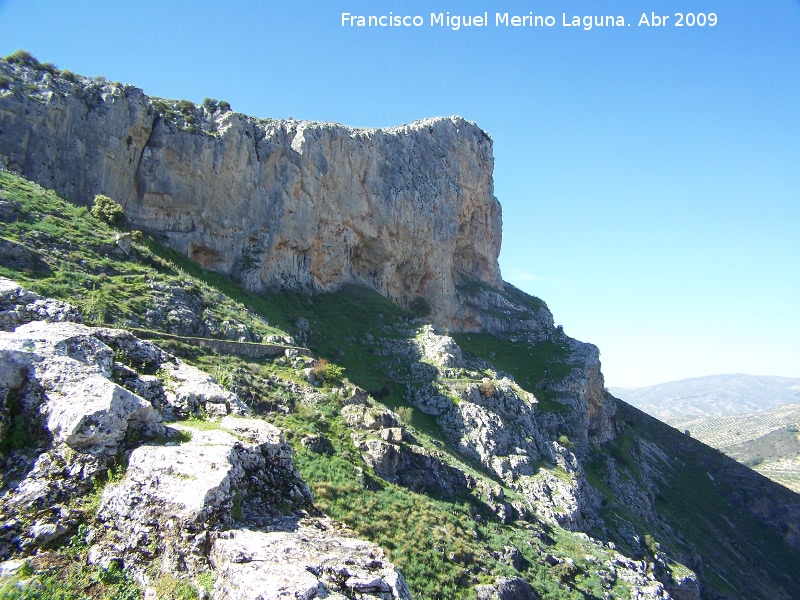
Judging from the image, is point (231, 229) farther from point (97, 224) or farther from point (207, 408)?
point (207, 408)

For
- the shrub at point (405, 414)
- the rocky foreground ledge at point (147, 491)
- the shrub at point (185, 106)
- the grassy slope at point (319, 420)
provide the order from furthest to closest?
the shrub at point (185, 106), the shrub at point (405, 414), the grassy slope at point (319, 420), the rocky foreground ledge at point (147, 491)

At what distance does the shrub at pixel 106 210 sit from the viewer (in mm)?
34969

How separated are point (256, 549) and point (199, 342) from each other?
73.3 feet

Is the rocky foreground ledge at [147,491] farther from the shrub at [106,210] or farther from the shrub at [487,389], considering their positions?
the shrub at [487,389]

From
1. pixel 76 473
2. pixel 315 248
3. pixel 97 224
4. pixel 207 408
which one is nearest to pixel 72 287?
pixel 97 224

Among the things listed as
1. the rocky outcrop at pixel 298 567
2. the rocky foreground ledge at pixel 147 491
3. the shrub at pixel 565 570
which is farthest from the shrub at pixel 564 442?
the rocky outcrop at pixel 298 567

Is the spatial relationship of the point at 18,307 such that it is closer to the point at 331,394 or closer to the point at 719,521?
the point at 331,394

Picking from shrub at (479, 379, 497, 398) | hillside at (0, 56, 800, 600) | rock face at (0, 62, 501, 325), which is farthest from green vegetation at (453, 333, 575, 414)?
shrub at (479, 379, 497, 398)

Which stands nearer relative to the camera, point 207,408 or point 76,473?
point 76,473

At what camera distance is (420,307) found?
59812 millimetres

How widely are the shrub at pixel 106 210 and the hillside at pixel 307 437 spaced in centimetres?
17

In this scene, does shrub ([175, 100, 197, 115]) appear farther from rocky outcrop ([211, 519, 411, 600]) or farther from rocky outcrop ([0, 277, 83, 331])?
rocky outcrop ([211, 519, 411, 600])

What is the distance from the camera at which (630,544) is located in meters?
37.1

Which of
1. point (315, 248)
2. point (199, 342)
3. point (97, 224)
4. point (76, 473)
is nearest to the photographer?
point (76, 473)
